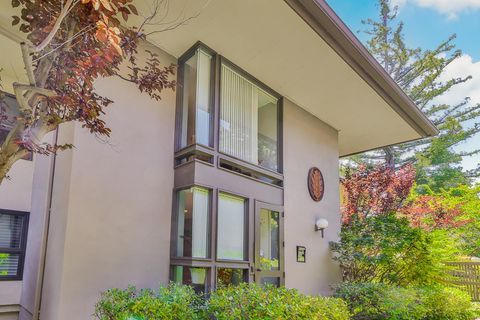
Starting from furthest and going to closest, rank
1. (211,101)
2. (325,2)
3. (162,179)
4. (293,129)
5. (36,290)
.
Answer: (293,129) < (211,101) < (162,179) < (325,2) < (36,290)

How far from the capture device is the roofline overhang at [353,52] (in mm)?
5444

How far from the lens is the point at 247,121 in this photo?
698cm

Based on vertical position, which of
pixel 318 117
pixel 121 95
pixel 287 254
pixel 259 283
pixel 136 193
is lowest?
pixel 259 283

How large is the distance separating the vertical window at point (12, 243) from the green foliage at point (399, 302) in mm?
6155

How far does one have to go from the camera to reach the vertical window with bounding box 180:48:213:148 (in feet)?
19.8

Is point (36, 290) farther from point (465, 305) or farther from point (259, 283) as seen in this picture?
point (465, 305)

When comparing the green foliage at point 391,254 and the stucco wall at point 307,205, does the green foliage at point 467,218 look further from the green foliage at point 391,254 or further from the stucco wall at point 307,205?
the stucco wall at point 307,205

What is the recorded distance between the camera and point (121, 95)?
5.61 metres

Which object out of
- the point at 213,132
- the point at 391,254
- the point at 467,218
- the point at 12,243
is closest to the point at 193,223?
the point at 213,132

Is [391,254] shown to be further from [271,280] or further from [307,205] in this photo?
[271,280]

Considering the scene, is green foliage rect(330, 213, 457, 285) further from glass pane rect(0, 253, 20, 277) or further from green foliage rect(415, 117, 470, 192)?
green foliage rect(415, 117, 470, 192)

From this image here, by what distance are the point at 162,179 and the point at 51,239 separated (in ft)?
5.81

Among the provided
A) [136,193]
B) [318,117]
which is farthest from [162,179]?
[318,117]

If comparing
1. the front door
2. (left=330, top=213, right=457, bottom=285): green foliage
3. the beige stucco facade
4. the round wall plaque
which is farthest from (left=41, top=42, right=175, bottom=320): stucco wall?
(left=330, top=213, right=457, bottom=285): green foliage
